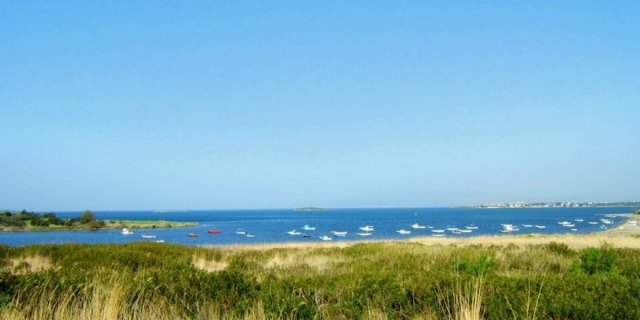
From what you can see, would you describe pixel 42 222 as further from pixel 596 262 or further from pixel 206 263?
pixel 596 262

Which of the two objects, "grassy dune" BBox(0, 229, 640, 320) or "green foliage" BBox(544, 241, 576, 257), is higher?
"grassy dune" BBox(0, 229, 640, 320)

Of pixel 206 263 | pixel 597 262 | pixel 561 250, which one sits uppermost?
pixel 597 262

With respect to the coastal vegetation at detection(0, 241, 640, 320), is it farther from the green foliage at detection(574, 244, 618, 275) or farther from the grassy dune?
the green foliage at detection(574, 244, 618, 275)

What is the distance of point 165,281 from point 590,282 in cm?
657

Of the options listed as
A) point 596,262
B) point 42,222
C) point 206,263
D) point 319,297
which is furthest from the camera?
point 42,222

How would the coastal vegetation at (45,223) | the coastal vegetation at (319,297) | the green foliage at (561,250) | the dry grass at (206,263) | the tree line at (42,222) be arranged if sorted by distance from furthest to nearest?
the tree line at (42,222) < the coastal vegetation at (45,223) < the dry grass at (206,263) < the green foliage at (561,250) < the coastal vegetation at (319,297)

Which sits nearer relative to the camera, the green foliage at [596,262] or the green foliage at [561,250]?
the green foliage at [596,262]

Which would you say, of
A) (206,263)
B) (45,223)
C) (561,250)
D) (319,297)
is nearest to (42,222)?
(45,223)

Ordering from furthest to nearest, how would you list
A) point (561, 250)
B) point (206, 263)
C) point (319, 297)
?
point (206, 263), point (561, 250), point (319, 297)

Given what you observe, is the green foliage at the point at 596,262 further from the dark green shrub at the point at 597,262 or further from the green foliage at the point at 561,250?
the green foliage at the point at 561,250

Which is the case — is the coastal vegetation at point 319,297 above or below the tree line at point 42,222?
above

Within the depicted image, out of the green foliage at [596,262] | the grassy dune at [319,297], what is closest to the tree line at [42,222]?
the grassy dune at [319,297]

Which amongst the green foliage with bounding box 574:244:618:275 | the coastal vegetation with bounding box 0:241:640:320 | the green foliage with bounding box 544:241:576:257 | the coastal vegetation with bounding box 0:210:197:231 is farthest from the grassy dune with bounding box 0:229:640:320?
the coastal vegetation with bounding box 0:210:197:231

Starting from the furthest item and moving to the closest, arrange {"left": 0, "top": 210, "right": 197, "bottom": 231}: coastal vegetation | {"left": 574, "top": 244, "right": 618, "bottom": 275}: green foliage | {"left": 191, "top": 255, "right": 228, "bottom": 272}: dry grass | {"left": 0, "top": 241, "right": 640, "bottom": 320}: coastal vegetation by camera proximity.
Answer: {"left": 0, "top": 210, "right": 197, "bottom": 231}: coastal vegetation, {"left": 191, "top": 255, "right": 228, "bottom": 272}: dry grass, {"left": 574, "top": 244, "right": 618, "bottom": 275}: green foliage, {"left": 0, "top": 241, "right": 640, "bottom": 320}: coastal vegetation
